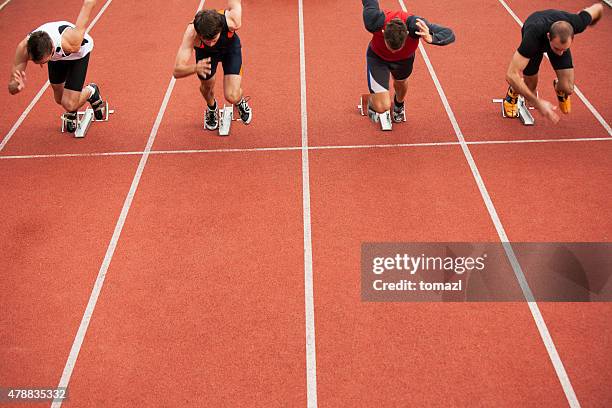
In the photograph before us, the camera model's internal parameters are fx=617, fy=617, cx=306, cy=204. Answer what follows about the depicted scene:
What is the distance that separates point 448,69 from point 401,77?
1.59m

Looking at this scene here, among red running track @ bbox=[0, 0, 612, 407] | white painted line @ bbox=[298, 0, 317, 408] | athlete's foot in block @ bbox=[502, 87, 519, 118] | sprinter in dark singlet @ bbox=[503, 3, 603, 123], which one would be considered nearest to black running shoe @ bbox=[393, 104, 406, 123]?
red running track @ bbox=[0, 0, 612, 407]

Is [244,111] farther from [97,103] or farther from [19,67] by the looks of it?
[19,67]

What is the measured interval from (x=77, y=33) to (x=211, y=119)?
1.46 metres

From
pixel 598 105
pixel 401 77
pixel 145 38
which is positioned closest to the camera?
pixel 401 77

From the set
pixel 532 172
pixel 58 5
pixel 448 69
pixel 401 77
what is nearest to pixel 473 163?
pixel 532 172

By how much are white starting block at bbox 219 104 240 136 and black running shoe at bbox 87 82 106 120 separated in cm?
122

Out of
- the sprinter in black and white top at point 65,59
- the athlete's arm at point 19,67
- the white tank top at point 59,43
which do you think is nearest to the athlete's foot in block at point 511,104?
the sprinter in black and white top at point 65,59

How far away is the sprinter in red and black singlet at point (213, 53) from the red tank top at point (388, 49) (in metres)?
1.25

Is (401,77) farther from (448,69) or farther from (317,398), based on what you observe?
(317,398)

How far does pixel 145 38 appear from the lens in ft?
27.0

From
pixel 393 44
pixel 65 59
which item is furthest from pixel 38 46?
pixel 393 44

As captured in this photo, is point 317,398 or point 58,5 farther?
point 58,5

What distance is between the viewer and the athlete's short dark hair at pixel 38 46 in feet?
16.8

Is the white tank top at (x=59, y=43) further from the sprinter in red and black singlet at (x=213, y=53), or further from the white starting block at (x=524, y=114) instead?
the white starting block at (x=524, y=114)
